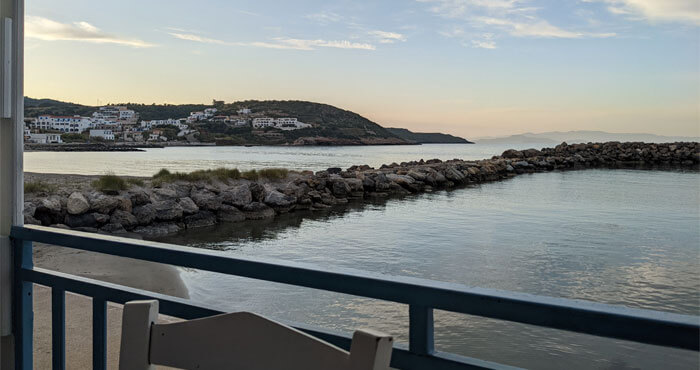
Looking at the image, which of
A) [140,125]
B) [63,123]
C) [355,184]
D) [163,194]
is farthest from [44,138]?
[163,194]

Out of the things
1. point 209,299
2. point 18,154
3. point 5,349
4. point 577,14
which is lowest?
point 209,299

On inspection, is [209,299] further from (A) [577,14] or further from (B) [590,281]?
(A) [577,14]

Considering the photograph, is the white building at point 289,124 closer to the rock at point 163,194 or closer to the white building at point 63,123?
the white building at point 63,123

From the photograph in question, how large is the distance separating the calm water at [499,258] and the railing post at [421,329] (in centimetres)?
50

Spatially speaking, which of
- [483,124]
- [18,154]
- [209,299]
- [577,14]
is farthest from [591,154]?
[18,154]

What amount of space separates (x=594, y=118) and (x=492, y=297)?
157 feet

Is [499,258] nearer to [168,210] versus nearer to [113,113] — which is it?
[168,210]

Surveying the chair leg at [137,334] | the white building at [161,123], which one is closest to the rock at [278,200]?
the chair leg at [137,334]

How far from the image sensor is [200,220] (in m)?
9.36

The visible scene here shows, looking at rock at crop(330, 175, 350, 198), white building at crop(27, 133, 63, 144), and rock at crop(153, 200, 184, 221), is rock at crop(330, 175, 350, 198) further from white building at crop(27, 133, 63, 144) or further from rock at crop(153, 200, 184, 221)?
white building at crop(27, 133, 63, 144)

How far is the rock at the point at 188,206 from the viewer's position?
9336 mm

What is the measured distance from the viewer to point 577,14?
126ft

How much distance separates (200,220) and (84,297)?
18.8 ft

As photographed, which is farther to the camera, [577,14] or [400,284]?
[577,14]
